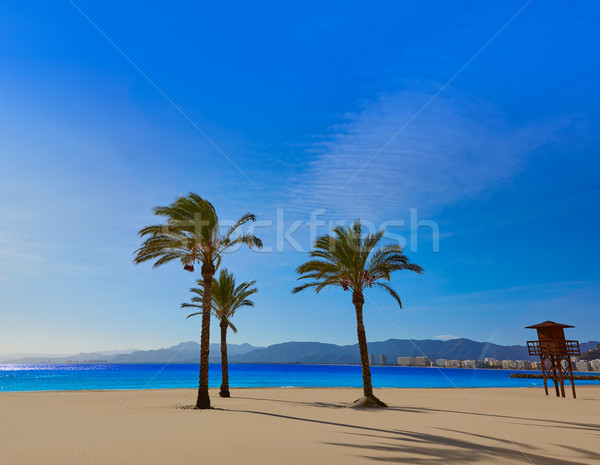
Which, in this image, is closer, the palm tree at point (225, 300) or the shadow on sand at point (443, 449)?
the shadow on sand at point (443, 449)

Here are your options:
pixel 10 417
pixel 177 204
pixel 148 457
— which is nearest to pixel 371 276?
pixel 177 204

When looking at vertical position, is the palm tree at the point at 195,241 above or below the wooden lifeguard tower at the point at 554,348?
above

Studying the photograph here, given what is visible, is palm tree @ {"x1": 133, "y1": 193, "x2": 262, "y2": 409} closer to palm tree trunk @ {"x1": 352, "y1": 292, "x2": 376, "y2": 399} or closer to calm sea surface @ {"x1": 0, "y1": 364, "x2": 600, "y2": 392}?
palm tree trunk @ {"x1": 352, "y1": 292, "x2": 376, "y2": 399}

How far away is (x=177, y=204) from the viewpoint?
2025 cm

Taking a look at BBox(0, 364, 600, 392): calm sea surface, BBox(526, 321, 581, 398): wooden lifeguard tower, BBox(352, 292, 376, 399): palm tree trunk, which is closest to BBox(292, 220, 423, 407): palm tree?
BBox(352, 292, 376, 399): palm tree trunk

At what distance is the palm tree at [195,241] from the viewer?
66.3 ft

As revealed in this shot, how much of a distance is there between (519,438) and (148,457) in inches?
396

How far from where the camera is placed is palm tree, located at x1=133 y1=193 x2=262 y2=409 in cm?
2022

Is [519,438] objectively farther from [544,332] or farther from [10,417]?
[544,332]

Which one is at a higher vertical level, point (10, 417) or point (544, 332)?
point (544, 332)

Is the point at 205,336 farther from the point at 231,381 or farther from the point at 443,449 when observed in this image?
the point at 231,381

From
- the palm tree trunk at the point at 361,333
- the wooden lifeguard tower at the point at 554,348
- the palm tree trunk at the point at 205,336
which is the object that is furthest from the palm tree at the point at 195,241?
the wooden lifeguard tower at the point at 554,348

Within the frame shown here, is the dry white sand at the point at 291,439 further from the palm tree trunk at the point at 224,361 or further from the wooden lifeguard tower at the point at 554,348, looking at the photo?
the wooden lifeguard tower at the point at 554,348

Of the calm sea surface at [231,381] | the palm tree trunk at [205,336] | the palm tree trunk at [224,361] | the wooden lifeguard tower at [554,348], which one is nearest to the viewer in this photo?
the palm tree trunk at [205,336]
